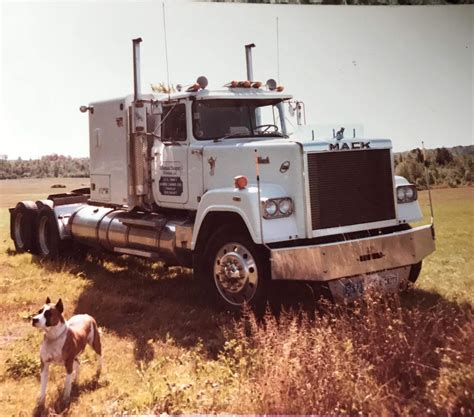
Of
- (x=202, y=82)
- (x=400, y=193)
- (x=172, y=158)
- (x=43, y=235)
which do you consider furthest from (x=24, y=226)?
(x=400, y=193)

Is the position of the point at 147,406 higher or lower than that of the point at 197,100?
lower

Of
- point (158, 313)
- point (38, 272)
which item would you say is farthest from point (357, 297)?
point (38, 272)

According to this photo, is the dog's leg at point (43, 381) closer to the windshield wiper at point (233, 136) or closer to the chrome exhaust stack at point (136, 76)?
the windshield wiper at point (233, 136)

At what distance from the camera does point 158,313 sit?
641 centimetres

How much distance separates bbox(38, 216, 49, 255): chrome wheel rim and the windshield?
4.16 m

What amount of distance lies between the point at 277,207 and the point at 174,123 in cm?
218

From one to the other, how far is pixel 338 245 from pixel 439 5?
2362mm

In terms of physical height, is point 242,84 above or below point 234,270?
above

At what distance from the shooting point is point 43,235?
32.6 ft

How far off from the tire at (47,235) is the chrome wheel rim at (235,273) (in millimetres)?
4084

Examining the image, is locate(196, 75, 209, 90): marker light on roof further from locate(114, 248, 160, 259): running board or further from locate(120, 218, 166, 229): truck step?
locate(114, 248, 160, 259): running board

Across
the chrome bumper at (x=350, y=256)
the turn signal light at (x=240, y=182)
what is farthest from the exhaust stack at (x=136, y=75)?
the chrome bumper at (x=350, y=256)

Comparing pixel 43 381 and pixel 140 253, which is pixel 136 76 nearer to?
pixel 140 253

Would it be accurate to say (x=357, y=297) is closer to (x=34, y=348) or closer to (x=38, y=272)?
(x=34, y=348)
